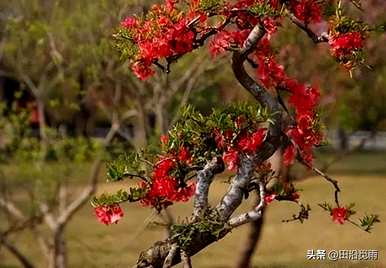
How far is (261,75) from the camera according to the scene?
3.79 m

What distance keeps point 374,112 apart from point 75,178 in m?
4.98

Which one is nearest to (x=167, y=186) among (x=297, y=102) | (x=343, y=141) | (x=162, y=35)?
(x=162, y=35)

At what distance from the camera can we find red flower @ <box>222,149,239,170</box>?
3.35 metres

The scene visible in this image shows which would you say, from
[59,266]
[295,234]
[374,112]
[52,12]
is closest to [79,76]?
[52,12]

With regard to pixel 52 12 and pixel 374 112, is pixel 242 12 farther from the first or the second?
pixel 374 112

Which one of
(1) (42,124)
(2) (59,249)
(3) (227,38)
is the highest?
(1) (42,124)

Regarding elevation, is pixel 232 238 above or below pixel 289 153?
above

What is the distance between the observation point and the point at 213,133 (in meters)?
3.39

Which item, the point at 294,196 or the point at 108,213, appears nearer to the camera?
the point at 108,213

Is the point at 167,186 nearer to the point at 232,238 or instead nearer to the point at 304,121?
the point at 304,121

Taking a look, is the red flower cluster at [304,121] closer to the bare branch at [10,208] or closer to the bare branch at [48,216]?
the bare branch at [48,216]

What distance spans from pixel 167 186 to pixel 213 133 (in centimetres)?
28

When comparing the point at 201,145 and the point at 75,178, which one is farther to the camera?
the point at 75,178

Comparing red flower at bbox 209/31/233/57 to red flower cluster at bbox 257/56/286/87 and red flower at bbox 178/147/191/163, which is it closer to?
red flower cluster at bbox 257/56/286/87
